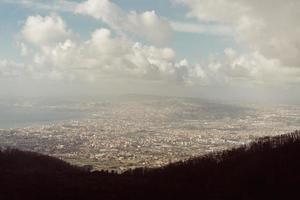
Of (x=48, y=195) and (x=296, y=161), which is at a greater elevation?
(x=296, y=161)

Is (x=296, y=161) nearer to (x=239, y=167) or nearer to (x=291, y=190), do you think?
(x=239, y=167)

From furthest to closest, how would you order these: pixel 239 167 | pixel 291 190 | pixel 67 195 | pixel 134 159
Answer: pixel 134 159 → pixel 239 167 → pixel 67 195 → pixel 291 190

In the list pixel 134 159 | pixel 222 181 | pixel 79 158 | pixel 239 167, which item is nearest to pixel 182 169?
pixel 239 167

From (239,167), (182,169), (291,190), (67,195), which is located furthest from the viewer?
(182,169)

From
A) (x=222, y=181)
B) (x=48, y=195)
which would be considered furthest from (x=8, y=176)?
(x=222, y=181)

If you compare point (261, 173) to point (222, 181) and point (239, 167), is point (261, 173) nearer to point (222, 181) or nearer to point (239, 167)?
point (222, 181)

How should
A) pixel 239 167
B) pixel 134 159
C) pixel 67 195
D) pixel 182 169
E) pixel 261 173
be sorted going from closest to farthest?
pixel 67 195 < pixel 261 173 < pixel 239 167 < pixel 182 169 < pixel 134 159

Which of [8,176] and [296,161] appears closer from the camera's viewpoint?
[296,161]

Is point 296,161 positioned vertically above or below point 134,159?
above

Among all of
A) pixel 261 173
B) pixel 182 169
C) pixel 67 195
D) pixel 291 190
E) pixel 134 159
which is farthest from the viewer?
pixel 134 159
